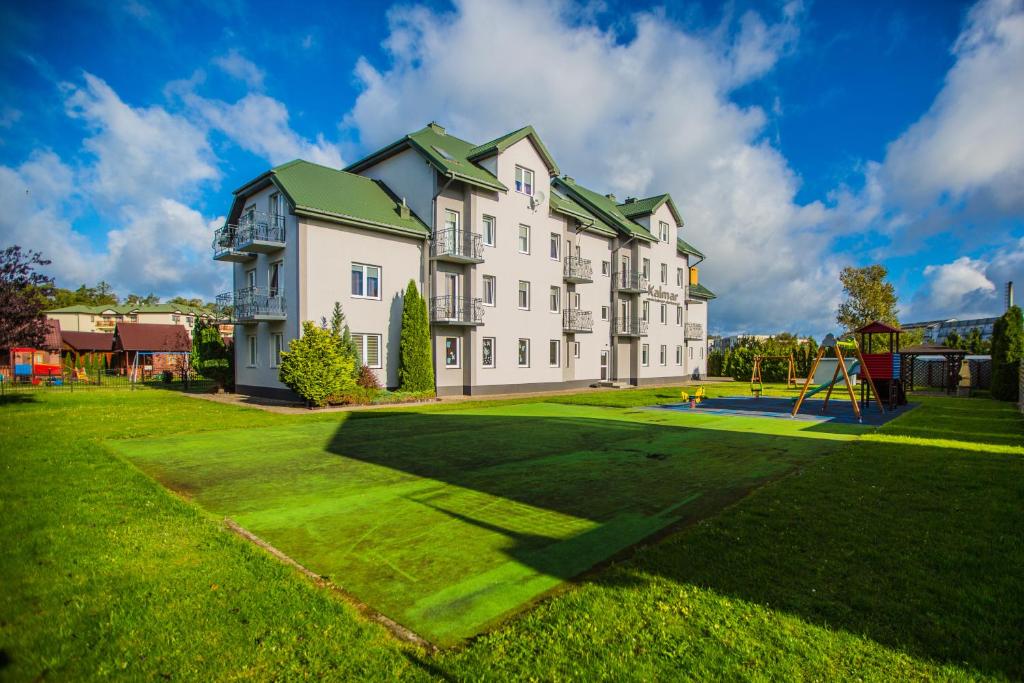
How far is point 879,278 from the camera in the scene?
40562mm

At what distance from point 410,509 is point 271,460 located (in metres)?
4.33

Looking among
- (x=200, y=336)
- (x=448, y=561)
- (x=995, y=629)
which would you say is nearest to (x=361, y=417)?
(x=448, y=561)

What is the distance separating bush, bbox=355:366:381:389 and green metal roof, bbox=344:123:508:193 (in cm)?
939

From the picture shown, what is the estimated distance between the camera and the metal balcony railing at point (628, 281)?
1352 inches

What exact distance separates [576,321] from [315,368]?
16434 millimetres

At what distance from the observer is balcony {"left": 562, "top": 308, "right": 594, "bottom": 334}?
30.1m

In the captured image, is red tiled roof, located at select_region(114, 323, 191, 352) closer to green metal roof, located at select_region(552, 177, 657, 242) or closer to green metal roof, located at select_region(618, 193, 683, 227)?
green metal roof, located at select_region(552, 177, 657, 242)

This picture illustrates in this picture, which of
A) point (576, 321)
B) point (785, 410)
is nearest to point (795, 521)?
point (785, 410)

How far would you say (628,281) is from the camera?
3488 cm

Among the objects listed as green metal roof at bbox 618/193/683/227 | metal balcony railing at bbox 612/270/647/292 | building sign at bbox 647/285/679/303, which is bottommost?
building sign at bbox 647/285/679/303

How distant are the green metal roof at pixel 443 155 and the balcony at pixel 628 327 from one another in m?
13.1

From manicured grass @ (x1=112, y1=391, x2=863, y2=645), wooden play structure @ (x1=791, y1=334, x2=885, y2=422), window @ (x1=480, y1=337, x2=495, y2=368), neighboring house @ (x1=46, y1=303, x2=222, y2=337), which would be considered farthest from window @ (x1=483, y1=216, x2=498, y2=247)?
neighboring house @ (x1=46, y1=303, x2=222, y2=337)

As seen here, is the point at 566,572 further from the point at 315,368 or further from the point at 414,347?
the point at 414,347

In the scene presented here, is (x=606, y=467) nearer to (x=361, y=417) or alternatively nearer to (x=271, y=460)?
(x=271, y=460)
